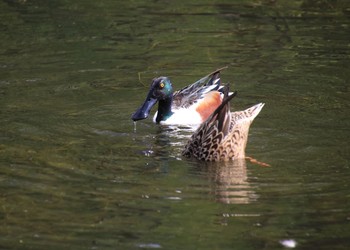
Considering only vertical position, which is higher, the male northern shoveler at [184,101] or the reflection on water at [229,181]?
the reflection on water at [229,181]

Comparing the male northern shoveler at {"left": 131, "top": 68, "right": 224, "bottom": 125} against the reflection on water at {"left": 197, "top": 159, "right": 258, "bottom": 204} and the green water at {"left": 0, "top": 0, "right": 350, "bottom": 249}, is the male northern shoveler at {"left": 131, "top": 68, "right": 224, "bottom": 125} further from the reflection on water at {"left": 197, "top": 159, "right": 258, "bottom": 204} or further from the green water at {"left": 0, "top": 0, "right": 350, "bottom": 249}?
the reflection on water at {"left": 197, "top": 159, "right": 258, "bottom": 204}

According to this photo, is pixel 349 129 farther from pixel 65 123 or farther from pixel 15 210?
pixel 15 210

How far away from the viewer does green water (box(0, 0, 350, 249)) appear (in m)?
7.47

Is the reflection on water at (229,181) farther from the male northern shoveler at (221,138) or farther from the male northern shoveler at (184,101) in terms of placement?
the male northern shoveler at (184,101)

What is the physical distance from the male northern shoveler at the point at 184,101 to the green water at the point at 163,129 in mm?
260

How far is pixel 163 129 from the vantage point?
11.2 m

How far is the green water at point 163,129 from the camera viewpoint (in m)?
7.47

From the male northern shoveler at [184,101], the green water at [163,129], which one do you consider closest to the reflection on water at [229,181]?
the green water at [163,129]

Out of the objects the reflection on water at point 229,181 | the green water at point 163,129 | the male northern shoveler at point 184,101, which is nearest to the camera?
the green water at point 163,129

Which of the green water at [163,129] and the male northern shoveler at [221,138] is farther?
the male northern shoveler at [221,138]

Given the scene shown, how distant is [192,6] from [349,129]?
21.3 feet

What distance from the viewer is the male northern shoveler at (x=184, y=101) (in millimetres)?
11500

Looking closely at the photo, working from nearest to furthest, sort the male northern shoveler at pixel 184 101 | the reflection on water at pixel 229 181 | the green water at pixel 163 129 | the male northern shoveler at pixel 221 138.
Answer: the green water at pixel 163 129 → the reflection on water at pixel 229 181 → the male northern shoveler at pixel 221 138 → the male northern shoveler at pixel 184 101

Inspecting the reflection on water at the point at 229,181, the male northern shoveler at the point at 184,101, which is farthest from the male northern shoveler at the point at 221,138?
the male northern shoveler at the point at 184,101
